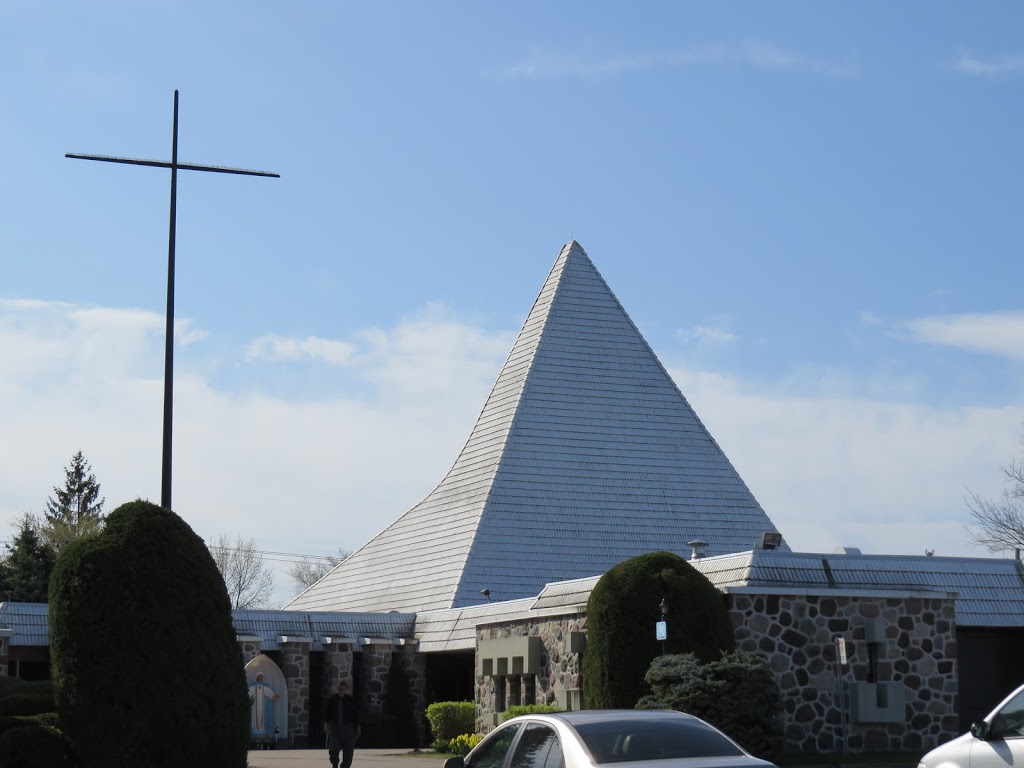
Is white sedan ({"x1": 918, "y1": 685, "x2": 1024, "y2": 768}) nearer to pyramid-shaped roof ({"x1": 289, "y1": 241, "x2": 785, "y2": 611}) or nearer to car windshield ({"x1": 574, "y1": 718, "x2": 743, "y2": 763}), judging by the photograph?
car windshield ({"x1": 574, "y1": 718, "x2": 743, "y2": 763})

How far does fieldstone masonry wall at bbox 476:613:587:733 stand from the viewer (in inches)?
923

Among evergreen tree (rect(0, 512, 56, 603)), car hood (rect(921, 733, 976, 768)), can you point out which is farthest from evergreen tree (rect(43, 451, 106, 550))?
car hood (rect(921, 733, 976, 768))

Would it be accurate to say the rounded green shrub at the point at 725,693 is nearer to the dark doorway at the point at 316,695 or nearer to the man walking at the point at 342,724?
the man walking at the point at 342,724

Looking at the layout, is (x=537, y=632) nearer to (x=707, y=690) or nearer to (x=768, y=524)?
(x=707, y=690)

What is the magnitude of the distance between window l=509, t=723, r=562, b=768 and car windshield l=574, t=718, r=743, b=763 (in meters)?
0.24

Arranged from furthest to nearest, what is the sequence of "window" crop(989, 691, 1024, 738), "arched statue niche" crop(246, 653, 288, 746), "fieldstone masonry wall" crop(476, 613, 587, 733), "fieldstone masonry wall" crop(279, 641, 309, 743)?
"fieldstone masonry wall" crop(279, 641, 309, 743)
"arched statue niche" crop(246, 653, 288, 746)
"fieldstone masonry wall" crop(476, 613, 587, 733)
"window" crop(989, 691, 1024, 738)

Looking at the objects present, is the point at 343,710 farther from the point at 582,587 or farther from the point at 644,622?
the point at 582,587

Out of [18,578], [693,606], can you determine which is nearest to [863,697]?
[693,606]

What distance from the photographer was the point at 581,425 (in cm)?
4225

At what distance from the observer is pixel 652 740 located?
30.2 ft

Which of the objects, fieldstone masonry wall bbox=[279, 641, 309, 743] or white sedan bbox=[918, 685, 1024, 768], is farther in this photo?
fieldstone masonry wall bbox=[279, 641, 309, 743]

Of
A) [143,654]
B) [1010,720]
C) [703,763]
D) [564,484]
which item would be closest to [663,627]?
[143,654]

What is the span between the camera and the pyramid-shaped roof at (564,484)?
127 ft

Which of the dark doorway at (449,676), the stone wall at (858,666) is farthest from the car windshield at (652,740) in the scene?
the dark doorway at (449,676)
